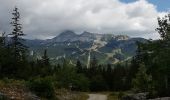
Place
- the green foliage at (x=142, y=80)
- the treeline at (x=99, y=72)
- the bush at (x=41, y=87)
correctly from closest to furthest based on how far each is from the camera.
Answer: the bush at (x=41, y=87)
the treeline at (x=99, y=72)
the green foliage at (x=142, y=80)

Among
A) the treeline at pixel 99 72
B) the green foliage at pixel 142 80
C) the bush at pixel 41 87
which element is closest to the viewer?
the bush at pixel 41 87

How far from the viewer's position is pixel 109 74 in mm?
131625

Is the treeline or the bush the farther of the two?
the treeline

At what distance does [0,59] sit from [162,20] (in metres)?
29.4

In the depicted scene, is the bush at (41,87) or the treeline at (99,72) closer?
the bush at (41,87)

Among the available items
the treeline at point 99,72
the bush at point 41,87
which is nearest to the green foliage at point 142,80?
the treeline at point 99,72

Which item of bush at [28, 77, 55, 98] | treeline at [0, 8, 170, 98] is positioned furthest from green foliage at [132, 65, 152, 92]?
bush at [28, 77, 55, 98]

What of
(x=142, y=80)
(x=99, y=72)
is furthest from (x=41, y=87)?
(x=99, y=72)

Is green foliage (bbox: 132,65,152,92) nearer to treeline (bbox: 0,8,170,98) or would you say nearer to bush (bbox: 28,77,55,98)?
treeline (bbox: 0,8,170,98)

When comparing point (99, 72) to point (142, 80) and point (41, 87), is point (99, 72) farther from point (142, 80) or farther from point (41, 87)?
point (41, 87)

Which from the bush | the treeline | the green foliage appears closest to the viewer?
the bush

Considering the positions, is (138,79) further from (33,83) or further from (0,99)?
(0,99)

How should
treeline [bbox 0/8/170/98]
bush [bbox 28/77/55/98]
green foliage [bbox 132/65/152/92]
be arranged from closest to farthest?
bush [bbox 28/77/55/98]
treeline [bbox 0/8/170/98]
green foliage [bbox 132/65/152/92]

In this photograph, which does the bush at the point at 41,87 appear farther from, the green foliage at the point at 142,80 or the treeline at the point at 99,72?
the green foliage at the point at 142,80
